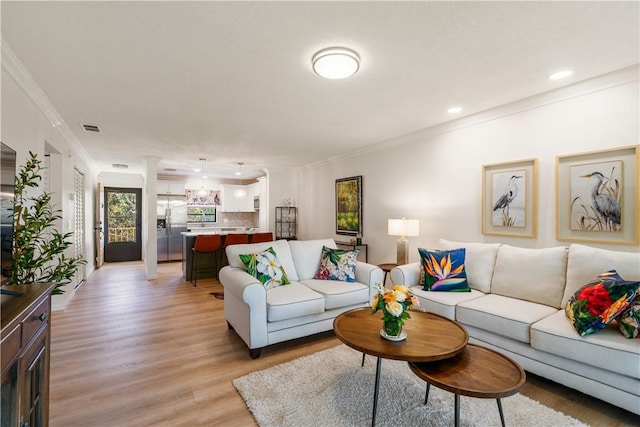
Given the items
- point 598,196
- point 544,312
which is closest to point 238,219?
point 544,312

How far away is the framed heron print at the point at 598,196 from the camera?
2426mm

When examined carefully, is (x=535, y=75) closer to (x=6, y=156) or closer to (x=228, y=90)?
(x=228, y=90)

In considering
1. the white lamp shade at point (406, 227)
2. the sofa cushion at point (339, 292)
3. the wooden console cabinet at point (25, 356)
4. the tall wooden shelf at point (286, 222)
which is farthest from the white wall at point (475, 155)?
the wooden console cabinet at point (25, 356)

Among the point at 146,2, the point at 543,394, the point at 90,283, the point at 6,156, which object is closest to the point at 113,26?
the point at 146,2

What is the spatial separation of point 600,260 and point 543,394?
112 cm

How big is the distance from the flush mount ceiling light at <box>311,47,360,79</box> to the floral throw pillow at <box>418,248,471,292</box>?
199 centimetres

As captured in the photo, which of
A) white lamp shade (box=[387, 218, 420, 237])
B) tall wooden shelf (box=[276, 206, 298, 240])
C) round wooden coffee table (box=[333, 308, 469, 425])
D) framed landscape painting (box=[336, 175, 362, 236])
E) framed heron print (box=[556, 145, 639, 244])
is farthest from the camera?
tall wooden shelf (box=[276, 206, 298, 240])

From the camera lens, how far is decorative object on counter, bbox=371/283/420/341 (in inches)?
69.4

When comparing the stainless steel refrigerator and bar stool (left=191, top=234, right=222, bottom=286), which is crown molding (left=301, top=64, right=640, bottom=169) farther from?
the stainless steel refrigerator

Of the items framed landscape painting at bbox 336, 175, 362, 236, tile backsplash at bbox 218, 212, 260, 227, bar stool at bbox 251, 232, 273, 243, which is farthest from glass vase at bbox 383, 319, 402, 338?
tile backsplash at bbox 218, 212, 260, 227

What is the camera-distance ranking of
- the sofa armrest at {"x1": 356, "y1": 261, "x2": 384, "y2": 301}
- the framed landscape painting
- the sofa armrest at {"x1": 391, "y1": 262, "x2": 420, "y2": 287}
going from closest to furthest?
the sofa armrest at {"x1": 391, "y1": 262, "x2": 420, "y2": 287} < the sofa armrest at {"x1": 356, "y1": 261, "x2": 384, "y2": 301} < the framed landscape painting

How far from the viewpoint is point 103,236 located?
24.3ft

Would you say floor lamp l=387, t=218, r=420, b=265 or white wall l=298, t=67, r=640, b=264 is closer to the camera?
white wall l=298, t=67, r=640, b=264

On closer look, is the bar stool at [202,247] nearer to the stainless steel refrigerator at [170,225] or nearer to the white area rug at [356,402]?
the stainless steel refrigerator at [170,225]
